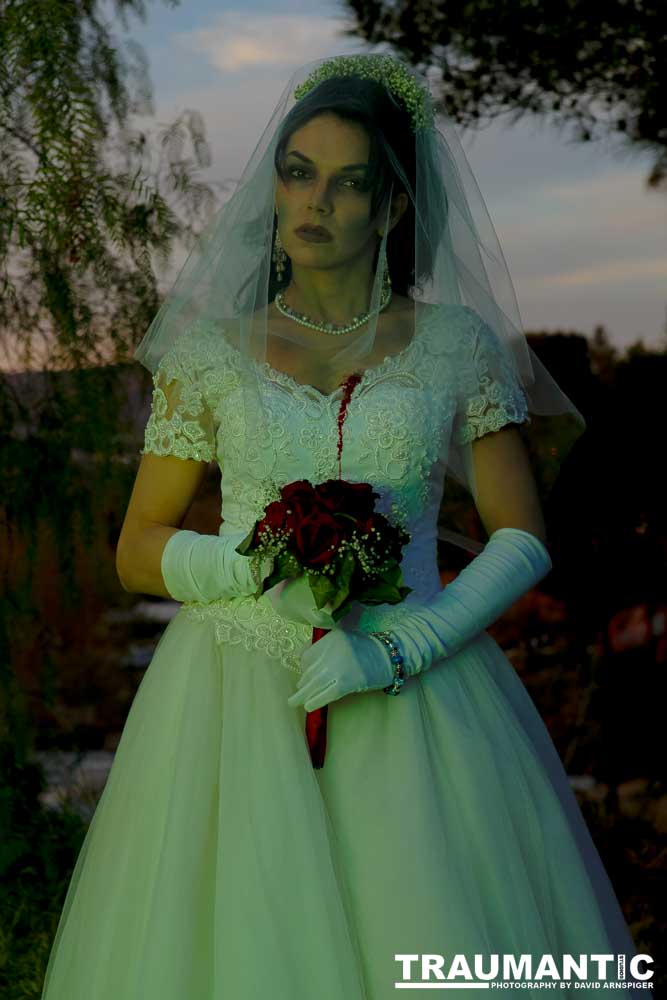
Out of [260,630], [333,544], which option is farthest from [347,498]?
[260,630]

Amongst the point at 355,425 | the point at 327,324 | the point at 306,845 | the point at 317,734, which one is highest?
the point at 327,324

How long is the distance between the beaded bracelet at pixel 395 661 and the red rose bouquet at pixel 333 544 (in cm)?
12

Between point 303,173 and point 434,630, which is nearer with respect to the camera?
point 434,630

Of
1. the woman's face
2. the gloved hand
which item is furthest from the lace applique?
the woman's face

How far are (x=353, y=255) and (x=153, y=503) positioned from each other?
599mm

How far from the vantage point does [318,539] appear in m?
2.07

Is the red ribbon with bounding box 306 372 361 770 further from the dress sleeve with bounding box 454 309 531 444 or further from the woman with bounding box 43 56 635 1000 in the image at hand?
the dress sleeve with bounding box 454 309 531 444

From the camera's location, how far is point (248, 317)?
8.25 ft

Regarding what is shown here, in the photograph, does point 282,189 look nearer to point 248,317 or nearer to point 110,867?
point 248,317

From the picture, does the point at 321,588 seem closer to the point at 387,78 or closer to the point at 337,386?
the point at 337,386

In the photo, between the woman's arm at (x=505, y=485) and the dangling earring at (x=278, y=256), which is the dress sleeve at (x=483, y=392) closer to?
the woman's arm at (x=505, y=485)

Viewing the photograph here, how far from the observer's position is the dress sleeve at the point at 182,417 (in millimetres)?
2506

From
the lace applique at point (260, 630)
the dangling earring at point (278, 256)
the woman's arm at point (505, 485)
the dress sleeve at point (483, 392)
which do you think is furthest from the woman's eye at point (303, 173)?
the lace applique at point (260, 630)

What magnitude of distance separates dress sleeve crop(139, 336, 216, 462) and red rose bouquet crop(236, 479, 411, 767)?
0.39 m
